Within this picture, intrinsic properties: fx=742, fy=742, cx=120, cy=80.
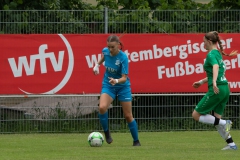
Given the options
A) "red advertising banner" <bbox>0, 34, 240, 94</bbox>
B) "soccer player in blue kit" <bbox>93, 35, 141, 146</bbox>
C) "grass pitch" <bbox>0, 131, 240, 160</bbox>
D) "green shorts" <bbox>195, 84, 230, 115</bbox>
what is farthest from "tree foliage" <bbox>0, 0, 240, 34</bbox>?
"green shorts" <bbox>195, 84, 230, 115</bbox>

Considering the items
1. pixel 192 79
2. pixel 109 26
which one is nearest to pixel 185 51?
pixel 192 79

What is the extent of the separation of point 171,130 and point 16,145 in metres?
4.81

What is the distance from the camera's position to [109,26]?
16484 mm

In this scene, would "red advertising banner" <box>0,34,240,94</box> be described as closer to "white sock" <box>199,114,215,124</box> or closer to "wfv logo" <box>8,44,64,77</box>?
"wfv logo" <box>8,44,64,77</box>

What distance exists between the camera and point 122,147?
40.9 feet

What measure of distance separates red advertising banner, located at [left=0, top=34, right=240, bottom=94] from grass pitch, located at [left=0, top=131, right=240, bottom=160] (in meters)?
1.07

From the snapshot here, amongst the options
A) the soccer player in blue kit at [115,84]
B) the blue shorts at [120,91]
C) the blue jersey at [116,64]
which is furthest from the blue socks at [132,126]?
the blue jersey at [116,64]

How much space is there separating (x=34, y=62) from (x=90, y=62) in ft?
3.99

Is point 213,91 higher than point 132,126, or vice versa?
point 213,91

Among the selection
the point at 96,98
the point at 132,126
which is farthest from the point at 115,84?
the point at 96,98

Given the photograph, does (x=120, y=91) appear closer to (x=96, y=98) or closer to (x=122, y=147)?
(x=122, y=147)

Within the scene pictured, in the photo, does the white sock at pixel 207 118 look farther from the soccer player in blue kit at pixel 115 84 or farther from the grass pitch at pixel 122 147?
the soccer player in blue kit at pixel 115 84

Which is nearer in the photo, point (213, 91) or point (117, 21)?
point (213, 91)

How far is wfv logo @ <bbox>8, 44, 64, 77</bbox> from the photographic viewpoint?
52.4 feet
